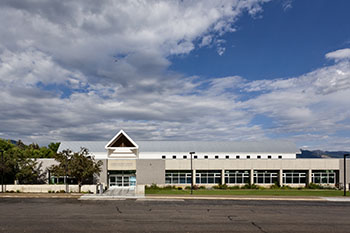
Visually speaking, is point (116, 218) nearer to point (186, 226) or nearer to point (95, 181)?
point (186, 226)

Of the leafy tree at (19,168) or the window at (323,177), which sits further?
the window at (323,177)

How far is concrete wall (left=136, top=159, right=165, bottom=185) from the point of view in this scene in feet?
156

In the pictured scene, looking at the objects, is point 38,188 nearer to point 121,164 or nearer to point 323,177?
point 121,164

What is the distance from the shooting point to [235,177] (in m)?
49.8

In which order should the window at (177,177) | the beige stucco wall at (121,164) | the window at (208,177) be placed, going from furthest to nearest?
1. the window at (208,177)
2. the window at (177,177)
3. the beige stucco wall at (121,164)

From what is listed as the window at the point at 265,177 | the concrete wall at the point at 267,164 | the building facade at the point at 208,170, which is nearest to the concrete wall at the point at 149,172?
the building facade at the point at 208,170

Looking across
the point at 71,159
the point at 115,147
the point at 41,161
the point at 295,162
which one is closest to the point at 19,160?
the point at 41,161

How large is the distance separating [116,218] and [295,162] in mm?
39070

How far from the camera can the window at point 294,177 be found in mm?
50094

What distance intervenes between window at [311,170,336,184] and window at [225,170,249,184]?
11902 millimetres

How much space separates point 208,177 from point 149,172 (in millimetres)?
10362

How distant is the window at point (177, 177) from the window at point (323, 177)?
22129mm

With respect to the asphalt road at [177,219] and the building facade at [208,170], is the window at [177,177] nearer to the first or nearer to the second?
the building facade at [208,170]

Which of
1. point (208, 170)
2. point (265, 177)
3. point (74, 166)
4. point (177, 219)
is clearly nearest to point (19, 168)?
point (74, 166)
